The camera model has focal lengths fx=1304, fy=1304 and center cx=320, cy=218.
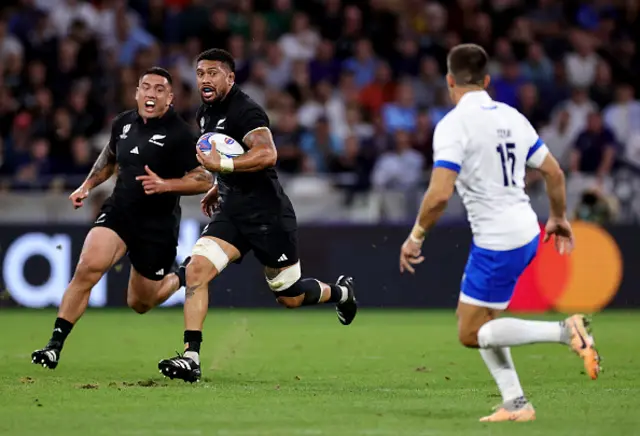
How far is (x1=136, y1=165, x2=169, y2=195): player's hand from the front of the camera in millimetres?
10508

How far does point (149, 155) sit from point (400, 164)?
877cm

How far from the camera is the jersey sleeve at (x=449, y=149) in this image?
7.68 metres

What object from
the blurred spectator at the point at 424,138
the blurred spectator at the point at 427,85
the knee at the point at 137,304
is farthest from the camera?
the blurred spectator at the point at 427,85

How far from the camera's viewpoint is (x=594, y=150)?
19.8 m

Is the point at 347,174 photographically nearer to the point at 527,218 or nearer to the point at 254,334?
the point at 254,334

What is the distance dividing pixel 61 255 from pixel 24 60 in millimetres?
4176

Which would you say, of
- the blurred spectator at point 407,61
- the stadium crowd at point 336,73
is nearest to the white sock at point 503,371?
the stadium crowd at point 336,73

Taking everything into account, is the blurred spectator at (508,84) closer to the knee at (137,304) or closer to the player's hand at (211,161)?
the knee at (137,304)

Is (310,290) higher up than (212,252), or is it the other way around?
(212,252)

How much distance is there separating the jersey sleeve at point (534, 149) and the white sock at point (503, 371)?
1184 mm

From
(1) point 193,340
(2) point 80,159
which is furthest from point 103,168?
(2) point 80,159

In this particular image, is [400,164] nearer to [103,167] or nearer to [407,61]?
[407,61]

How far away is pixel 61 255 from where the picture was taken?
18.1 m

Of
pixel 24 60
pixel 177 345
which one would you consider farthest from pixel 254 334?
pixel 24 60
